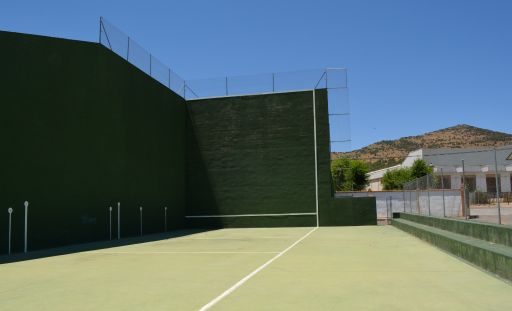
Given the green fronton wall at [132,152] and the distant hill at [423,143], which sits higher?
the distant hill at [423,143]

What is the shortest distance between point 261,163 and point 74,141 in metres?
14.1

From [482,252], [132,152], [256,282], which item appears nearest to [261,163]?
[132,152]

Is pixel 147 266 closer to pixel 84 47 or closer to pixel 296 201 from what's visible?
pixel 84 47

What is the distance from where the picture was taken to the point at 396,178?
7875cm

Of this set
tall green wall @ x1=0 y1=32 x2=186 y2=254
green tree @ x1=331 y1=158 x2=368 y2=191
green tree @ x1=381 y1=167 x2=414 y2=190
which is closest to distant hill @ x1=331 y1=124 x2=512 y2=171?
green tree @ x1=381 y1=167 x2=414 y2=190

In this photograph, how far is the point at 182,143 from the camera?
3169cm

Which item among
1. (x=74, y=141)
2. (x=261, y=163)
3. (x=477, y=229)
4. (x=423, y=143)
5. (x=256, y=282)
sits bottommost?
(x=256, y=282)

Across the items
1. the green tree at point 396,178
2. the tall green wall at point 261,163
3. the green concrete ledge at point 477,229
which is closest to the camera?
the green concrete ledge at point 477,229

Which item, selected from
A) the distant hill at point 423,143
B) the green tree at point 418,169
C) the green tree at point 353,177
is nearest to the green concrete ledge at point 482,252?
the green tree at point 353,177

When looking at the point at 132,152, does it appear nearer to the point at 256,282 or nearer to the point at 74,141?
the point at 74,141

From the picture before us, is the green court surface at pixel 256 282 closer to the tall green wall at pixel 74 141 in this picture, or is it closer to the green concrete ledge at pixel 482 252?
the green concrete ledge at pixel 482 252

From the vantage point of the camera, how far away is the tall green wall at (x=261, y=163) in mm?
30406

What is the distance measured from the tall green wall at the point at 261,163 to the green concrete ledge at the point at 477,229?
36.8 ft

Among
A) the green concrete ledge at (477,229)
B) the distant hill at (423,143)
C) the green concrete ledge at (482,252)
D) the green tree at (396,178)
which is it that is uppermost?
the distant hill at (423,143)
